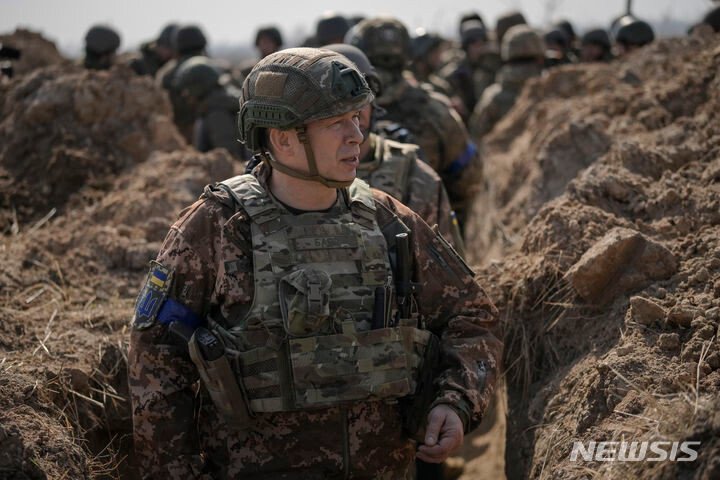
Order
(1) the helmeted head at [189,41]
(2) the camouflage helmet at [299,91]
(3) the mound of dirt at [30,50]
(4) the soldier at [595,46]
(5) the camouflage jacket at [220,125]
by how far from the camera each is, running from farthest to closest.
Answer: (4) the soldier at [595,46]
(1) the helmeted head at [189,41]
(3) the mound of dirt at [30,50]
(5) the camouflage jacket at [220,125]
(2) the camouflage helmet at [299,91]

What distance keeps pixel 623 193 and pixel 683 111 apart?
1668 millimetres

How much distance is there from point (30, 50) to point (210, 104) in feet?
9.18

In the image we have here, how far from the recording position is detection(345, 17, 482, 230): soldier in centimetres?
649

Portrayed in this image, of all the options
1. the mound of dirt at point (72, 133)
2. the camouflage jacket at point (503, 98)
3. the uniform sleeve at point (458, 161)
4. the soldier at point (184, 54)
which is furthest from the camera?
the camouflage jacket at point (503, 98)

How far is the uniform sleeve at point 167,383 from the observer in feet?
10.1

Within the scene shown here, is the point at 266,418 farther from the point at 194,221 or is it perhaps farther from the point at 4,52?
the point at 4,52

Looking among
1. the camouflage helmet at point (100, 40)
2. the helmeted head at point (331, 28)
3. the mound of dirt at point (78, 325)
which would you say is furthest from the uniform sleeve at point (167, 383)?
the camouflage helmet at point (100, 40)

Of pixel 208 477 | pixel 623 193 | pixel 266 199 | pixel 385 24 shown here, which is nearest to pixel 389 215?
pixel 266 199

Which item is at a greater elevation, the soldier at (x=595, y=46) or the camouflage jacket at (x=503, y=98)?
the soldier at (x=595, y=46)

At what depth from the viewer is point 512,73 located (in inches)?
477

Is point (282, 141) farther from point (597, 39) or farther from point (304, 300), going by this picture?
point (597, 39)

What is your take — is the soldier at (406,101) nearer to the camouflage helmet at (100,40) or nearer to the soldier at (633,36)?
the camouflage helmet at (100,40)

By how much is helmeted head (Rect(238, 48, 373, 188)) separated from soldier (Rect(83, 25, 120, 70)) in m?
7.95

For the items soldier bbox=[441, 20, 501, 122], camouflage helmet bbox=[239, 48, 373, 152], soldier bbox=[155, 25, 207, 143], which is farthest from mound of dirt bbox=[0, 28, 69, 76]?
camouflage helmet bbox=[239, 48, 373, 152]
